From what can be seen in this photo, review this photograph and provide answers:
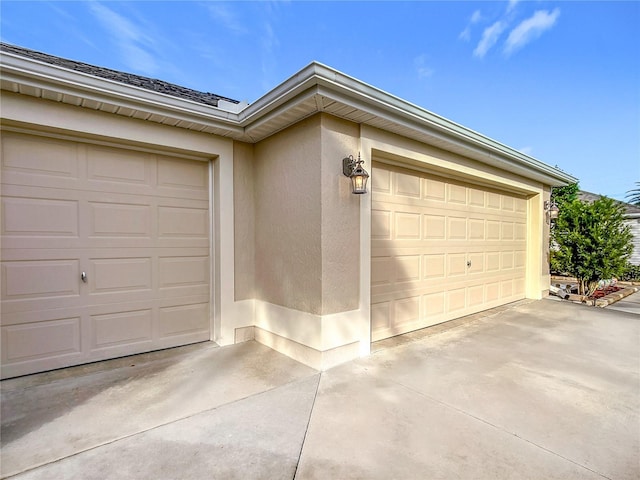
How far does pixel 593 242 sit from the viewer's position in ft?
22.5

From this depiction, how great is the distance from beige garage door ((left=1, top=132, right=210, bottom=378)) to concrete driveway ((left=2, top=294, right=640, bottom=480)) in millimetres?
278

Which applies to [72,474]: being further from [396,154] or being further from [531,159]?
[531,159]

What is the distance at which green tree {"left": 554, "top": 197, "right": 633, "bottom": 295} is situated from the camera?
6773 millimetres

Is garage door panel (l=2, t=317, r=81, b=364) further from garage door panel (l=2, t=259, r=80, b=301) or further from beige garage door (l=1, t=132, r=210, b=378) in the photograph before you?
garage door panel (l=2, t=259, r=80, b=301)

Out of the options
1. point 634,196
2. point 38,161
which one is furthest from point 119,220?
point 634,196

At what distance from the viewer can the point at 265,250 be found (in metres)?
3.95

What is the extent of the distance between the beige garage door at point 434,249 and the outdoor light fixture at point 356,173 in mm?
628

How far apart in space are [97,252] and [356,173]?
9.35ft

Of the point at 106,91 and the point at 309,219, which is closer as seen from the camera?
the point at 106,91

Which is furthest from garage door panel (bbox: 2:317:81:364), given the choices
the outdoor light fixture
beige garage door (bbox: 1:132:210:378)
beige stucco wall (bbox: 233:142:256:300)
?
the outdoor light fixture

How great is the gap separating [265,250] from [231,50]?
15.9 ft

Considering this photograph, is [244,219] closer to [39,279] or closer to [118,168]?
[118,168]

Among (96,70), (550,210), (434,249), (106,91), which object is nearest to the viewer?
(106,91)

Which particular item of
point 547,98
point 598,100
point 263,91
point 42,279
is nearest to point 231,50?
point 263,91
